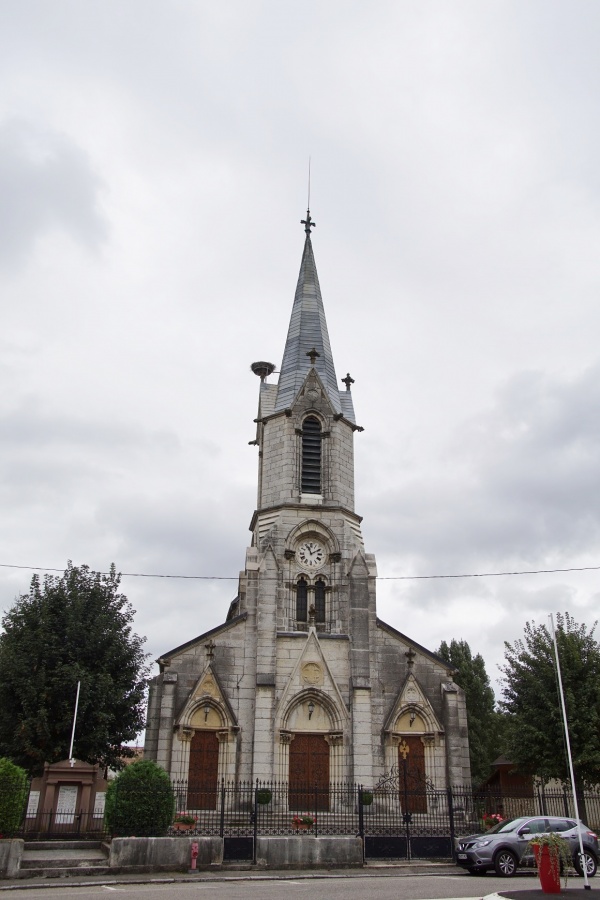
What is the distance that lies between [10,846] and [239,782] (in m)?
10.5

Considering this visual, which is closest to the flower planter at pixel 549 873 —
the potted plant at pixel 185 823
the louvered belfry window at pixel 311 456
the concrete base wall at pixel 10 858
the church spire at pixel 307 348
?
the concrete base wall at pixel 10 858

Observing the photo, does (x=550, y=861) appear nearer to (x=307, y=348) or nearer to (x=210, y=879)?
(x=210, y=879)

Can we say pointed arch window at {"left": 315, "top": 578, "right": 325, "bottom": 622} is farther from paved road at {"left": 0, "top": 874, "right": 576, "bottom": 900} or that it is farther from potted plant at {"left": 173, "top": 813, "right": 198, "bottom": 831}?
paved road at {"left": 0, "top": 874, "right": 576, "bottom": 900}

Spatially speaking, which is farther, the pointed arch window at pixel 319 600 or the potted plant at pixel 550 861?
the pointed arch window at pixel 319 600

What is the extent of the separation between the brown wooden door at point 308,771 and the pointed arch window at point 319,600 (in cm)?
428

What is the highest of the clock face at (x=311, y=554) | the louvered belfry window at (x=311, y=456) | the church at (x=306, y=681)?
the louvered belfry window at (x=311, y=456)

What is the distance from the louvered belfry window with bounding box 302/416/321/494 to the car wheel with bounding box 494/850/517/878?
1579 cm

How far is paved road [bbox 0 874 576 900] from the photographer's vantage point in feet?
43.7

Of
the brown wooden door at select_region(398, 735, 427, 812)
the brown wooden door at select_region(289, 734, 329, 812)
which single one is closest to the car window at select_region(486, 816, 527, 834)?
the brown wooden door at select_region(398, 735, 427, 812)

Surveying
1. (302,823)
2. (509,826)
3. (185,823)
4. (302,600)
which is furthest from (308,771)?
(509,826)

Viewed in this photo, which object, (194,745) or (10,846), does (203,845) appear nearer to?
(10,846)

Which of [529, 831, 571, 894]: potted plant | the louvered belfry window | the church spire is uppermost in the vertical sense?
the church spire

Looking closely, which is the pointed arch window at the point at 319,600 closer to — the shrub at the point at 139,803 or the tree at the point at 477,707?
the shrub at the point at 139,803

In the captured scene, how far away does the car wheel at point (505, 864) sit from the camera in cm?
1769
